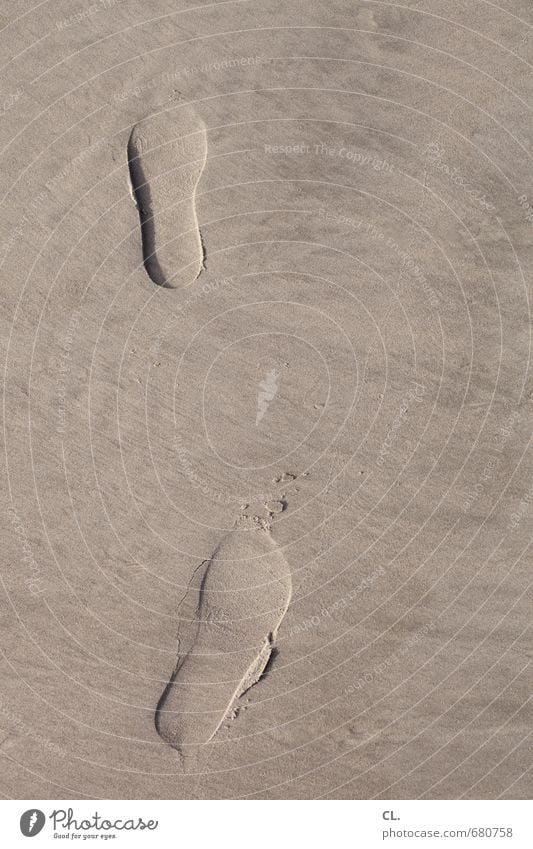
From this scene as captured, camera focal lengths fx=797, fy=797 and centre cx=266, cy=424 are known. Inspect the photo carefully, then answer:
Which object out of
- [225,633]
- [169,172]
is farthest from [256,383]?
[225,633]

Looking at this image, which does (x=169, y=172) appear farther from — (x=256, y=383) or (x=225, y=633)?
(x=225, y=633)
